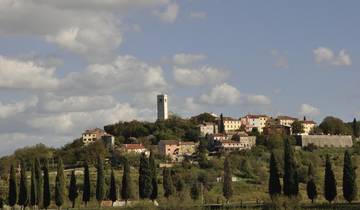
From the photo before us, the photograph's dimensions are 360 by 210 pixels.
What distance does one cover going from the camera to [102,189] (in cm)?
6288

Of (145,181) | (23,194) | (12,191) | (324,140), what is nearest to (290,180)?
(145,181)

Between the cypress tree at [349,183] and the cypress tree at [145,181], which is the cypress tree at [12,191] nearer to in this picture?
the cypress tree at [145,181]

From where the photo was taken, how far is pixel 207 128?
493 feet

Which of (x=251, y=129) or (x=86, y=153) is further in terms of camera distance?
(x=251, y=129)

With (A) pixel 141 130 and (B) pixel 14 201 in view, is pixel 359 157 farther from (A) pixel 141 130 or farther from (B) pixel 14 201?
(B) pixel 14 201

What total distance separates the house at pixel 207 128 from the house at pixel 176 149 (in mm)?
12242

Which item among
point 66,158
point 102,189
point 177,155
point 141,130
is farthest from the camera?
point 141,130

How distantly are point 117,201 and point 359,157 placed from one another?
5378 cm

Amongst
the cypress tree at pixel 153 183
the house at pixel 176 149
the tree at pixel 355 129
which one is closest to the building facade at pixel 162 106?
the house at pixel 176 149

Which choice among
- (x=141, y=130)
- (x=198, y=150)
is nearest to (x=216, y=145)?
(x=198, y=150)

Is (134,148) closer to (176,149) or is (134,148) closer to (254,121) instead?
Answer: (176,149)

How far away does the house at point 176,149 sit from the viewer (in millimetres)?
124294

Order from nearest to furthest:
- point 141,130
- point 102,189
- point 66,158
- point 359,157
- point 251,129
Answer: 1. point 102,189
2. point 359,157
3. point 66,158
4. point 141,130
5. point 251,129

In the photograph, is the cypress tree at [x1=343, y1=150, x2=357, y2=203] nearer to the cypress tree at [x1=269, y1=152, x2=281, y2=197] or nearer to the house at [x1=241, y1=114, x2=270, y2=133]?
the cypress tree at [x1=269, y1=152, x2=281, y2=197]
